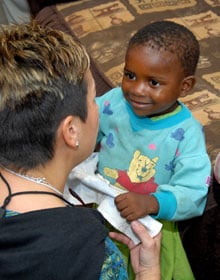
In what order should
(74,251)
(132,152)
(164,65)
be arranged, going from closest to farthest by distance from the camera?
(74,251)
(164,65)
(132,152)

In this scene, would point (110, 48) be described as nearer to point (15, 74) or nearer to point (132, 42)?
point (132, 42)

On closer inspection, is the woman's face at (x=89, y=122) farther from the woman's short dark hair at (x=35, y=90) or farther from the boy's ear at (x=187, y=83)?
the boy's ear at (x=187, y=83)

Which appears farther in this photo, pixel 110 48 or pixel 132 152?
pixel 110 48

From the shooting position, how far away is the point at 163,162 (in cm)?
134

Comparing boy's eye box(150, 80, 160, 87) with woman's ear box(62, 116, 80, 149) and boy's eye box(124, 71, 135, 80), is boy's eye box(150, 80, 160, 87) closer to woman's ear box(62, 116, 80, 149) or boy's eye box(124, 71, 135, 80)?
boy's eye box(124, 71, 135, 80)

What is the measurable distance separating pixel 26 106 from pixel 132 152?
541mm

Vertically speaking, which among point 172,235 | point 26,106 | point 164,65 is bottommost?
point 172,235

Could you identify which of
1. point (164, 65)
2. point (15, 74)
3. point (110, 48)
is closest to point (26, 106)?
point (15, 74)

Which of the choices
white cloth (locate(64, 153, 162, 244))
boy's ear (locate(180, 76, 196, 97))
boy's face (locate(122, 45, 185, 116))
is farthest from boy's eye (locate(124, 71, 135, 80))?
white cloth (locate(64, 153, 162, 244))

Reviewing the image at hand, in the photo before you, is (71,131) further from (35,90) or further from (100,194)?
(100,194)

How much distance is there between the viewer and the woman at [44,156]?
2.76 ft

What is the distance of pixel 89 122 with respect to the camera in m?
0.99

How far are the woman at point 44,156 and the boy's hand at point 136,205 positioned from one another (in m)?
0.28

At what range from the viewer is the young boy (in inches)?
50.3
